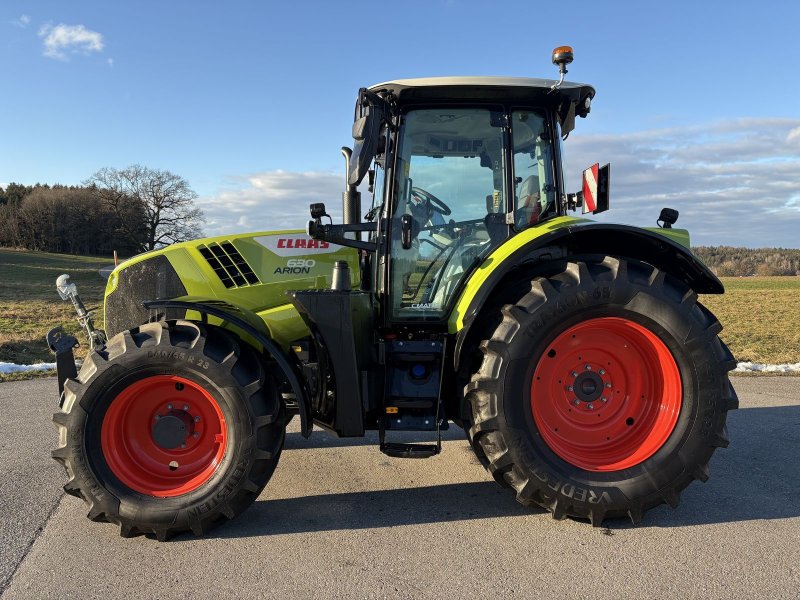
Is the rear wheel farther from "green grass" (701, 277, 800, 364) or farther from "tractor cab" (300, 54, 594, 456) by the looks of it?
"green grass" (701, 277, 800, 364)

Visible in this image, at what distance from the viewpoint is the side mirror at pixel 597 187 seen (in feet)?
11.3

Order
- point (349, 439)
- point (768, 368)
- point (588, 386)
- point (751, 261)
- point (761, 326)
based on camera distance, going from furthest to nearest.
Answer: point (751, 261), point (761, 326), point (768, 368), point (349, 439), point (588, 386)

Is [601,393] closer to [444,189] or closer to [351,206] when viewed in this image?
[444,189]

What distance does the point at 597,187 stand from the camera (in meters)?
3.44

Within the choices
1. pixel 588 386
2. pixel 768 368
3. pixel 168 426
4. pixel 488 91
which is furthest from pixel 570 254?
pixel 768 368

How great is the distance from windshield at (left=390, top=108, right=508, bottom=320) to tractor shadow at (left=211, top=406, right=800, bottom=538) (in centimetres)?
114

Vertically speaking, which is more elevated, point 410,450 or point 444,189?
point 444,189

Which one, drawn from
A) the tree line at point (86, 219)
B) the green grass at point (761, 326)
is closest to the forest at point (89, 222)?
the tree line at point (86, 219)

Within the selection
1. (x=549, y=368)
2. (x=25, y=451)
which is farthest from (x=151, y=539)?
(x=549, y=368)

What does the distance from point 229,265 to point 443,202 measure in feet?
4.75

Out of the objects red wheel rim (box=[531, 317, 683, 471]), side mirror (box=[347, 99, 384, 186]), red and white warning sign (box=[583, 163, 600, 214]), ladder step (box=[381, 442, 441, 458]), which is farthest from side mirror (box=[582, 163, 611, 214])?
ladder step (box=[381, 442, 441, 458])

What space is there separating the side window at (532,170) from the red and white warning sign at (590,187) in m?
0.20

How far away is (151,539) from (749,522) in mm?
3250

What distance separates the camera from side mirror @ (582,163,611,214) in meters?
3.43
